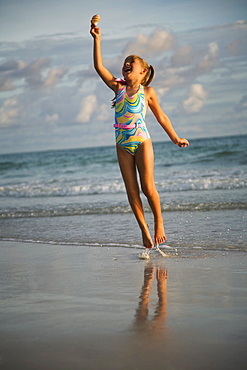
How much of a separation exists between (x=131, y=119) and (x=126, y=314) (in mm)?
2274

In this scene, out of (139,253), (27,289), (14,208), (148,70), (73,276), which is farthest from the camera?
(14,208)

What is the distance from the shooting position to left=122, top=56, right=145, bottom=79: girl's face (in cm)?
495

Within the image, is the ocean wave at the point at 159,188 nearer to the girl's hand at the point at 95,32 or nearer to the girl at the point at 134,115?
the girl at the point at 134,115

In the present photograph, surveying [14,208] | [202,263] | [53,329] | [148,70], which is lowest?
[53,329]

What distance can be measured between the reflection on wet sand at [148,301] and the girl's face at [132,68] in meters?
1.83

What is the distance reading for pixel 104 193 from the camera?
13891 millimetres

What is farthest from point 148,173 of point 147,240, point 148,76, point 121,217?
point 121,217

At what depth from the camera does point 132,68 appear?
195 inches

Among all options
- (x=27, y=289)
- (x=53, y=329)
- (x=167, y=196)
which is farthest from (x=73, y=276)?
(x=167, y=196)

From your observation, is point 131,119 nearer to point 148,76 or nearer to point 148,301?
point 148,76

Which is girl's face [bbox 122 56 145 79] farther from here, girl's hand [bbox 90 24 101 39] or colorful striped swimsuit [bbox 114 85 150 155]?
girl's hand [bbox 90 24 101 39]

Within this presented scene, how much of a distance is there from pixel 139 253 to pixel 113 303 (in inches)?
84.2

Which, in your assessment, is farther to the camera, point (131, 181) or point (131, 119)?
point (131, 181)

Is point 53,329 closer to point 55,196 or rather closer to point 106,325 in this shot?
point 106,325
